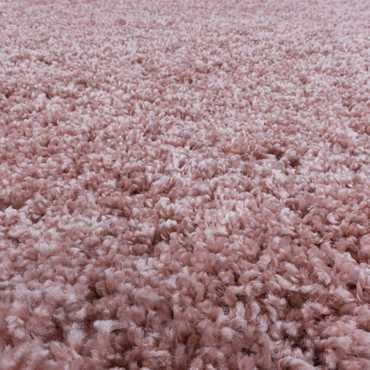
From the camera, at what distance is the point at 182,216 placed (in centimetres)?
618

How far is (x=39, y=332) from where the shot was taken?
13.3 ft

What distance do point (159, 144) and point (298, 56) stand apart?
408 inches

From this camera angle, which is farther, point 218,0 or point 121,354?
point 218,0

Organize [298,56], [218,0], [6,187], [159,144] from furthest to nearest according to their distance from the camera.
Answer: [218,0] < [298,56] < [159,144] < [6,187]

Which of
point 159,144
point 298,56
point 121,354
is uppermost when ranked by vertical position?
point 298,56

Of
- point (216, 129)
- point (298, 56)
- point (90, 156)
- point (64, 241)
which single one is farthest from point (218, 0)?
point (64, 241)

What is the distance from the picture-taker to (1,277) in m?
4.85

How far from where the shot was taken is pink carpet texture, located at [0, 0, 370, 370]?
407 centimetres

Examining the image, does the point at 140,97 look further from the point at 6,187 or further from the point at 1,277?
the point at 1,277

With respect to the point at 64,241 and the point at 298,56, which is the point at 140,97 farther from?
the point at 298,56

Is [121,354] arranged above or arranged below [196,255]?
below

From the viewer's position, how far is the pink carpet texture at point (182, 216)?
4074 mm

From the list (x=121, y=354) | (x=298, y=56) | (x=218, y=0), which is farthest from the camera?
(x=218, y=0)

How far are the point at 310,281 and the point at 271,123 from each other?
565cm
